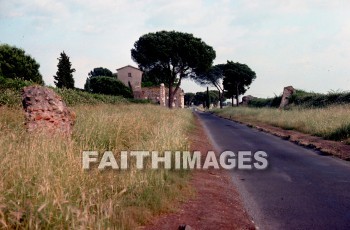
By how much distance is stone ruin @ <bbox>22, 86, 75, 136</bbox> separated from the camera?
8711 millimetres

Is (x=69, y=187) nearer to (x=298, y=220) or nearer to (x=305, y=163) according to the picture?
(x=298, y=220)

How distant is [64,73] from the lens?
47.3 metres

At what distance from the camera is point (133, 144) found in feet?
33.0

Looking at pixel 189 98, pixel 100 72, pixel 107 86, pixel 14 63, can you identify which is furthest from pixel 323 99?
pixel 189 98

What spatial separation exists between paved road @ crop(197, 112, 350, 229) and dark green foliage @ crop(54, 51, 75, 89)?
128ft

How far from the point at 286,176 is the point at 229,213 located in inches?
147

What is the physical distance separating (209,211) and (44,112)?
4.97m

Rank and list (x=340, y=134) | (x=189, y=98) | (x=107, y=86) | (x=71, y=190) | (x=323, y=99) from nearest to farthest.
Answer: (x=71, y=190) < (x=340, y=134) < (x=323, y=99) < (x=107, y=86) < (x=189, y=98)

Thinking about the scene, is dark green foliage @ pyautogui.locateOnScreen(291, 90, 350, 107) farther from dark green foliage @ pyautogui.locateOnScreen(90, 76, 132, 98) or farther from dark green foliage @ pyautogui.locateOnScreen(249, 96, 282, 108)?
dark green foliage @ pyautogui.locateOnScreen(90, 76, 132, 98)

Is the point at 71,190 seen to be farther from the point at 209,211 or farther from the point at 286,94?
the point at 286,94

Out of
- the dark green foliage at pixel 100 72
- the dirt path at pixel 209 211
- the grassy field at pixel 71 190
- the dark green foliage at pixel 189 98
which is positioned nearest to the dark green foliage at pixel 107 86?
the dark green foliage at pixel 100 72

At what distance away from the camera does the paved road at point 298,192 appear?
606 centimetres

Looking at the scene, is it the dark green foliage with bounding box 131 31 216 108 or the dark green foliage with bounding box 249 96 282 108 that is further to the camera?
the dark green foliage with bounding box 249 96 282 108

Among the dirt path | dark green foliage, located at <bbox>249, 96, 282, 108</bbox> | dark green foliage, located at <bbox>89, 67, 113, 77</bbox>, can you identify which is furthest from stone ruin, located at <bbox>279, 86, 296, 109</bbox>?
dark green foliage, located at <bbox>89, 67, 113, 77</bbox>
